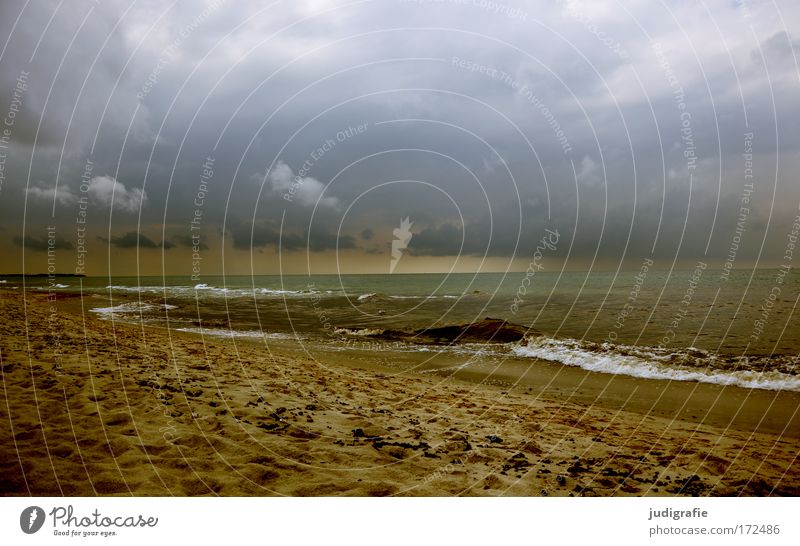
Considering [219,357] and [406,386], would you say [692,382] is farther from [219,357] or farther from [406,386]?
[219,357]

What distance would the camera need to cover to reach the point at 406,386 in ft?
34.1

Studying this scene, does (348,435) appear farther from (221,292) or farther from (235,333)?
(221,292)

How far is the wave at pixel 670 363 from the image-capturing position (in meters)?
11.1

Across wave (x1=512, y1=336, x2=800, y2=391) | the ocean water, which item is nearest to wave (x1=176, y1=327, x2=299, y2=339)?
the ocean water

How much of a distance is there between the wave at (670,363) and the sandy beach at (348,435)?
1165 mm

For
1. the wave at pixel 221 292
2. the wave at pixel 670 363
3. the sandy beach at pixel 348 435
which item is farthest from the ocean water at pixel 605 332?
the wave at pixel 221 292

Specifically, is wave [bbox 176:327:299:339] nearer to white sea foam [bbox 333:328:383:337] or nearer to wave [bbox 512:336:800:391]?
white sea foam [bbox 333:328:383:337]

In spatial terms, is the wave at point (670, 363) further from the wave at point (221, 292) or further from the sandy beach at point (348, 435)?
the wave at point (221, 292)

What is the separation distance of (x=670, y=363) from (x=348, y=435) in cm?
1156

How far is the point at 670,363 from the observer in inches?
509

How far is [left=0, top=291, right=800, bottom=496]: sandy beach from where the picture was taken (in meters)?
4.86

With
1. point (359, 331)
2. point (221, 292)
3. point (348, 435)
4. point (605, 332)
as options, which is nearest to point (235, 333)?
point (359, 331)
